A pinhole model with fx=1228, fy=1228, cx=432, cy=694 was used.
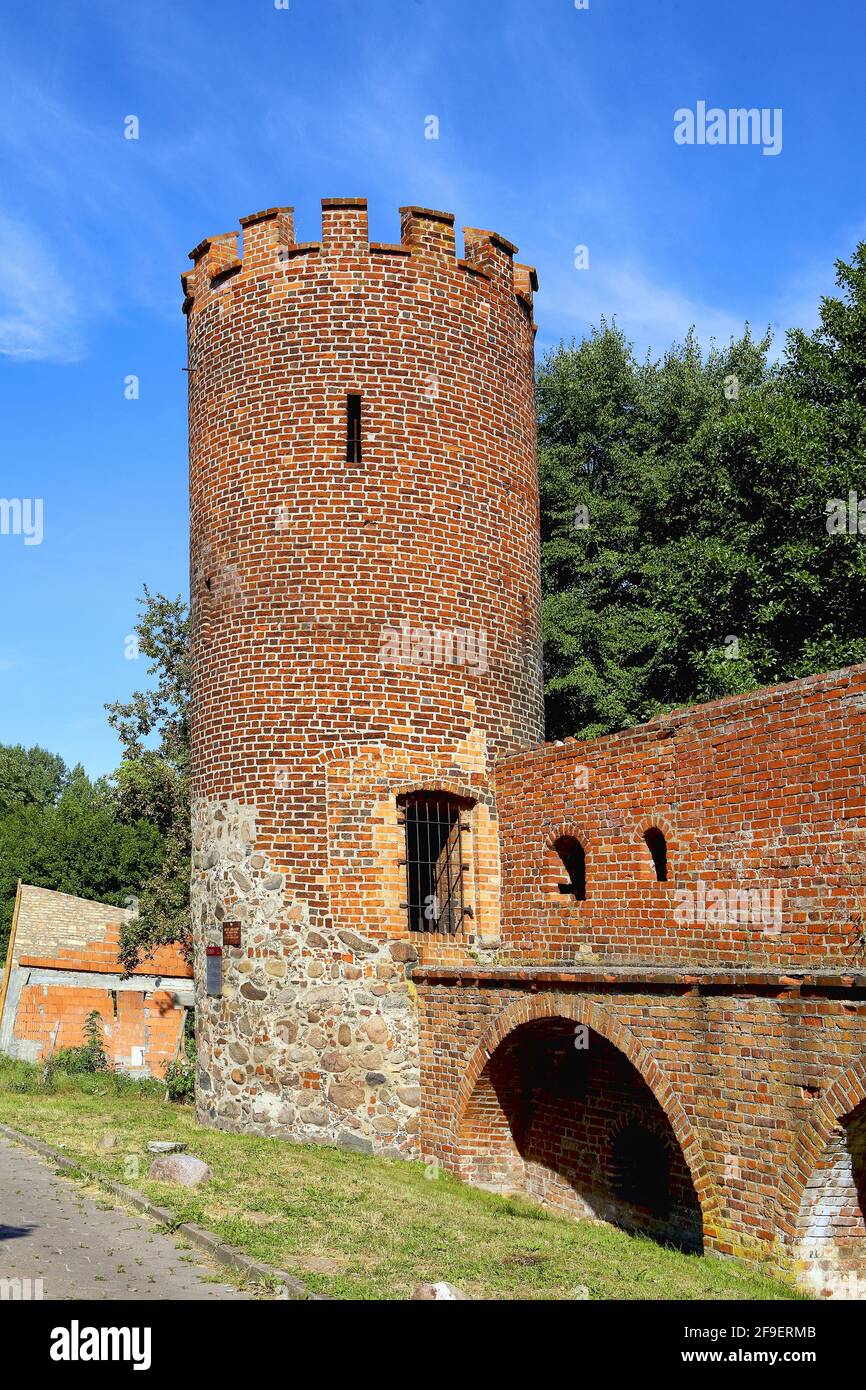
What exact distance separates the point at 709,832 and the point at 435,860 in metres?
3.92

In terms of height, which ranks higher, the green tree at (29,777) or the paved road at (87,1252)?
the green tree at (29,777)

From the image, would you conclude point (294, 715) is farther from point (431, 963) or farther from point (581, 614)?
point (581, 614)

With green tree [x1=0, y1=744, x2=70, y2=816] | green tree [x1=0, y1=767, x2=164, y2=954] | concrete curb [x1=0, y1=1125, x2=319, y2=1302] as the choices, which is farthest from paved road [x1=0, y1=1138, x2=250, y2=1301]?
green tree [x1=0, y1=744, x2=70, y2=816]

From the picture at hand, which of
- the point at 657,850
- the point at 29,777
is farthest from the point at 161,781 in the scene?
the point at 29,777

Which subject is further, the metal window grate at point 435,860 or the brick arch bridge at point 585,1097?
the metal window grate at point 435,860

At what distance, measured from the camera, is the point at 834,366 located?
19.4 metres

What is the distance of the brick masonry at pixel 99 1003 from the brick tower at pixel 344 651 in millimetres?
10834

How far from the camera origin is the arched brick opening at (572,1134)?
37.7 feet

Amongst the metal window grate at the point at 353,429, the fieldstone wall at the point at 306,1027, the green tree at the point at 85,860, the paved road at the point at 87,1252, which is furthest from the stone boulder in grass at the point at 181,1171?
the green tree at the point at 85,860

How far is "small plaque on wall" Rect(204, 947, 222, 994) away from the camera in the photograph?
43.5ft

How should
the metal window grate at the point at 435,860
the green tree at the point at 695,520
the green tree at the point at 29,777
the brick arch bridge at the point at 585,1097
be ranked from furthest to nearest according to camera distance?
A: the green tree at the point at 29,777
the green tree at the point at 695,520
the metal window grate at the point at 435,860
the brick arch bridge at the point at 585,1097

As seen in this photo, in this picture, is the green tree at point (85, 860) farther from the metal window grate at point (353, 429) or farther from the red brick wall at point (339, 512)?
the metal window grate at point (353, 429)

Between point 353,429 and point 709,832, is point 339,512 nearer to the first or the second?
point 353,429
